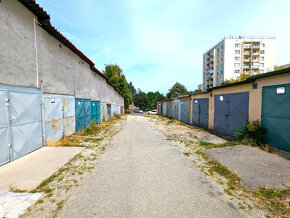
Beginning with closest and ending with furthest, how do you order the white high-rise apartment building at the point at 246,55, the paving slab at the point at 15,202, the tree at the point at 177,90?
the paving slab at the point at 15,202 → the white high-rise apartment building at the point at 246,55 → the tree at the point at 177,90

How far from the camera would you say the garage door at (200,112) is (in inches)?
465

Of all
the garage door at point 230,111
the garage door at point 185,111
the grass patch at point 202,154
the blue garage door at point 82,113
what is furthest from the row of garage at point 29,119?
the garage door at point 185,111

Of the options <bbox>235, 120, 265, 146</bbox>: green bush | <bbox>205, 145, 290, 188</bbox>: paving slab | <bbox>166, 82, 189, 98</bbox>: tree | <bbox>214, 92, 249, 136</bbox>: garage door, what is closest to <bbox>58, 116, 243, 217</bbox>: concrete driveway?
<bbox>205, 145, 290, 188</bbox>: paving slab

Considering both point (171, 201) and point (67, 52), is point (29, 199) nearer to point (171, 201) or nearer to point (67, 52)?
point (171, 201)

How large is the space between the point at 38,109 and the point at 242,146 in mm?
9782

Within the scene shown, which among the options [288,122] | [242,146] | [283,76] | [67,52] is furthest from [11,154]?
[283,76]

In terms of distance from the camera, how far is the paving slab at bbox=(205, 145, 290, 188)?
3328 mm

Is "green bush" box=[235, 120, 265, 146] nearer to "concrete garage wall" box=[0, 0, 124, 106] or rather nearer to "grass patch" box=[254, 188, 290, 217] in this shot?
"grass patch" box=[254, 188, 290, 217]

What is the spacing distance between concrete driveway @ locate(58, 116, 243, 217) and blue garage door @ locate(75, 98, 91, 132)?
6.09 metres

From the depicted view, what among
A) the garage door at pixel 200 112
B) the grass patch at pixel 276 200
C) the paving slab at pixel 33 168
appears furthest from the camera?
the garage door at pixel 200 112

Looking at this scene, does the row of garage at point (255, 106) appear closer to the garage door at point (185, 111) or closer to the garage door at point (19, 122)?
the garage door at point (185, 111)

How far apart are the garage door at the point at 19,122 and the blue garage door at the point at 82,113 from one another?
361 centimetres

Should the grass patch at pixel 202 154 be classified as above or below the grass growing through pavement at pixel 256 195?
below

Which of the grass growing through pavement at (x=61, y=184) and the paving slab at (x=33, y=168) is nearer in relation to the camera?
the grass growing through pavement at (x=61, y=184)
